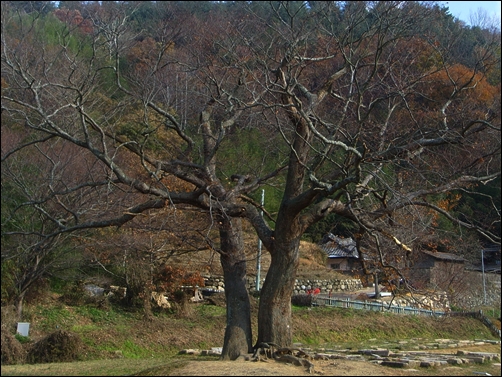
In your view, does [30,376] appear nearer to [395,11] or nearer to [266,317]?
[266,317]

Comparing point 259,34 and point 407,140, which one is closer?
point 407,140

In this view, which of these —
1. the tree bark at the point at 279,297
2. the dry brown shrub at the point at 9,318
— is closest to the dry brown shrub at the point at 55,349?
the dry brown shrub at the point at 9,318

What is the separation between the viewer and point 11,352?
12367mm

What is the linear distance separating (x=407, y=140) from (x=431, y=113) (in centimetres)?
482

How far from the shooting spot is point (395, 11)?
39.3ft

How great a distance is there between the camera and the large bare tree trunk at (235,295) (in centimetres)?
1034

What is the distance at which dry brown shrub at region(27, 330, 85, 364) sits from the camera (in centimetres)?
1241

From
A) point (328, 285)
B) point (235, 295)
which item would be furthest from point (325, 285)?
point (235, 295)

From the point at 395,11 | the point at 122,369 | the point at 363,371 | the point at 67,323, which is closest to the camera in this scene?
the point at 363,371

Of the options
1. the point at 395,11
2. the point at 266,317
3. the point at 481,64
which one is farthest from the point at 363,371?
the point at 395,11

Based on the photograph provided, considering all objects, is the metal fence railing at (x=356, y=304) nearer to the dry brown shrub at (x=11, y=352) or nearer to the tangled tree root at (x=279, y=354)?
the dry brown shrub at (x=11, y=352)

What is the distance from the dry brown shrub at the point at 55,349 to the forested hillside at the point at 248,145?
2184 millimetres

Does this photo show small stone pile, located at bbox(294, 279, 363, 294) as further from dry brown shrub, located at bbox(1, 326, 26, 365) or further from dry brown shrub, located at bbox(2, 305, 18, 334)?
dry brown shrub, located at bbox(1, 326, 26, 365)

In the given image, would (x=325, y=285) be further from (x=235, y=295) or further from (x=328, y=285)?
(x=235, y=295)
